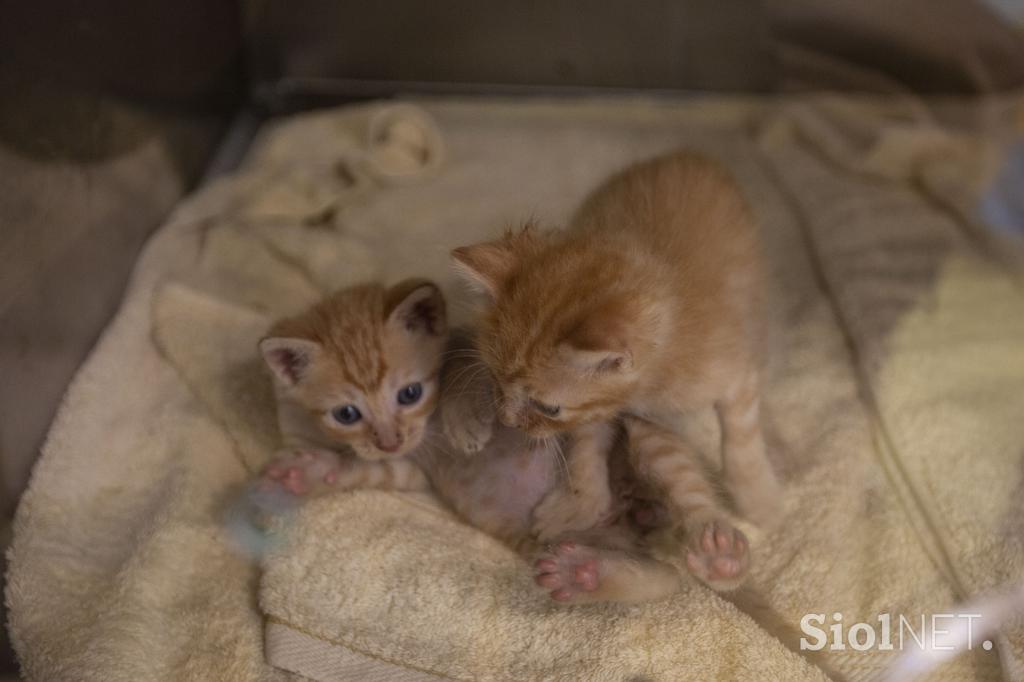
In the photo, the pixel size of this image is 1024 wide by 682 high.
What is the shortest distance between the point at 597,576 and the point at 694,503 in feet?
0.73

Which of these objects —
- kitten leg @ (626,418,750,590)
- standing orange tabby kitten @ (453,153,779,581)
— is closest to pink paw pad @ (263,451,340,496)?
standing orange tabby kitten @ (453,153,779,581)

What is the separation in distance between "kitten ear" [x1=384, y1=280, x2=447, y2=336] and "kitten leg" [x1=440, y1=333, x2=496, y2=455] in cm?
6

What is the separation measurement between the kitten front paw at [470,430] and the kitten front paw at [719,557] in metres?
0.36

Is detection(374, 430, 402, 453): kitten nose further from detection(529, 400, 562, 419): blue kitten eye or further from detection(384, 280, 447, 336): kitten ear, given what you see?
detection(529, 400, 562, 419): blue kitten eye

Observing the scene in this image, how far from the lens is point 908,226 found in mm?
2189

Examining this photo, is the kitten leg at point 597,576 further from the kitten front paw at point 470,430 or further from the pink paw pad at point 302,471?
the pink paw pad at point 302,471

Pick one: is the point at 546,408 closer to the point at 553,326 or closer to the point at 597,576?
the point at 553,326

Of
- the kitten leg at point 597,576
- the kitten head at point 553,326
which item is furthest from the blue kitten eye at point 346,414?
the kitten leg at point 597,576

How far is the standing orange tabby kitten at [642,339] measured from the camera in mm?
1267

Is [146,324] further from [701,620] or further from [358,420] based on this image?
[701,620]

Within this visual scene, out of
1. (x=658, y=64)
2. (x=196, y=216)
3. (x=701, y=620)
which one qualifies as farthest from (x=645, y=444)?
(x=658, y=64)

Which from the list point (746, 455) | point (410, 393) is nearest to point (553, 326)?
point (410, 393)

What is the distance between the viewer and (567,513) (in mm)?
1423

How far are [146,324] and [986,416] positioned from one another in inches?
65.0
